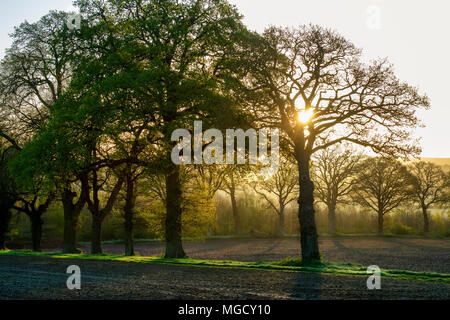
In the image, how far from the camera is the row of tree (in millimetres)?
22422

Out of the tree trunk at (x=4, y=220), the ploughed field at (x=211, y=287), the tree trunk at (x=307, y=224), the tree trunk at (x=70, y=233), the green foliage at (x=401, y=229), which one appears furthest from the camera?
the green foliage at (x=401, y=229)

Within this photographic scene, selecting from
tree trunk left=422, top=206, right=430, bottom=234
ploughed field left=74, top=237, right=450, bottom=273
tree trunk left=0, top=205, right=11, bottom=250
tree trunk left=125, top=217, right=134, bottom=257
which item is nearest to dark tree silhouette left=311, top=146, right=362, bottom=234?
tree trunk left=422, top=206, right=430, bottom=234

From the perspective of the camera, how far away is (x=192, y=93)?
23.4m

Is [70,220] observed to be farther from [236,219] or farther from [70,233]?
[236,219]

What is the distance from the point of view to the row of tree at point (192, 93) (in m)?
22.4

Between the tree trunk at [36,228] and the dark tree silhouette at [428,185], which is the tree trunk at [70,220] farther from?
the dark tree silhouette at [428,185]

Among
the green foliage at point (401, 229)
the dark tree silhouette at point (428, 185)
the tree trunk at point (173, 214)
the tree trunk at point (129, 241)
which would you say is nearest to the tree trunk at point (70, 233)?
the tree trunk at point (129, 241)

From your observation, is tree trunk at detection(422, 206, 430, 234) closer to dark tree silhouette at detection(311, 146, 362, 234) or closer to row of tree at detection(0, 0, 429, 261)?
dark tree silhouette at detection(311, 146, 362, 234)

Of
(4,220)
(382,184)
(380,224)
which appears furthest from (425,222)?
(4,220)

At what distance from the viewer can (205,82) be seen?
952 inches

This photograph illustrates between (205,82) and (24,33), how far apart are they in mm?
17661

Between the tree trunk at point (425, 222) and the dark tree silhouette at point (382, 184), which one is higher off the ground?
the dark tree silhouette at point (382, 184)

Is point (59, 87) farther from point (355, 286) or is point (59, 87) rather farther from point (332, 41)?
point (355, 286)

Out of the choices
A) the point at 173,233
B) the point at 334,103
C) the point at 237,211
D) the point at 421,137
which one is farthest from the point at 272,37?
the point at 237,211
